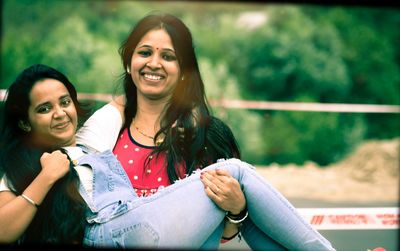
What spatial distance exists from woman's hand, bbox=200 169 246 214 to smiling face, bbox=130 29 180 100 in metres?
0.34

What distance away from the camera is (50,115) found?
4.93 feet

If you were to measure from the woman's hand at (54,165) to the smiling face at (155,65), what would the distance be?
32cm

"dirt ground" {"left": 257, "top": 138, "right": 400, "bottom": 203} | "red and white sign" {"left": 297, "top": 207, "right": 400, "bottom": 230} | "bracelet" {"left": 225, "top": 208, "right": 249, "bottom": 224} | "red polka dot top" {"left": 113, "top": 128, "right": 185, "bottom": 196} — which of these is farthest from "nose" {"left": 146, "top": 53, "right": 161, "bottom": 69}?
"dirt ground" {"left": 257, "top": 138, "right": 400, "bottom": 203}

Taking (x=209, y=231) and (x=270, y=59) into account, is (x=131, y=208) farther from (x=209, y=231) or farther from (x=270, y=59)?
(x=270, y=59)

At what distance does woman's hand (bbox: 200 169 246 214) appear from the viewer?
1372mm

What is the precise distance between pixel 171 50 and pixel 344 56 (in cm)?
300

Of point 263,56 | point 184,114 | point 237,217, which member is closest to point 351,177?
point 263,56

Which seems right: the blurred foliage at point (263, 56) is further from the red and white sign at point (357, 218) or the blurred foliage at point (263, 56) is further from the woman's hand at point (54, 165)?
the red and white sign at point (357, 218)

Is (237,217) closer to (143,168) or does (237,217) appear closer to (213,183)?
(213,183)

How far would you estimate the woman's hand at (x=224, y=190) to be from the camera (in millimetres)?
1372

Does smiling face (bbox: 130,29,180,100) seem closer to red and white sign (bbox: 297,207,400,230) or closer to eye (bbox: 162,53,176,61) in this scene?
eye (bbox: 162,53,176,61)

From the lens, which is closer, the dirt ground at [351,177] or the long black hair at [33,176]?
the long black hair at [33,176]

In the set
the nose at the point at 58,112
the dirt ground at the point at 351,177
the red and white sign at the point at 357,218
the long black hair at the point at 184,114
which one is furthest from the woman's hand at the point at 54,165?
the dirt ground at the point at 351,177

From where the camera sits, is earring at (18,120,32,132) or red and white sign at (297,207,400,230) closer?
earring at (18,120,32,132)
